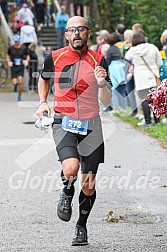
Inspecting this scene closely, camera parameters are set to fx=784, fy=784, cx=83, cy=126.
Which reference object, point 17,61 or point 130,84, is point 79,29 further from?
point 17,61

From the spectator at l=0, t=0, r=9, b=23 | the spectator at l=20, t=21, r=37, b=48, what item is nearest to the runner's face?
the spectator at l=20, t=21, r=37, b=48

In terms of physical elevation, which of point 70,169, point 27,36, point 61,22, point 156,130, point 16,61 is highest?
point 70,169

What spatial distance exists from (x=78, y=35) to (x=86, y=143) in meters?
0.99

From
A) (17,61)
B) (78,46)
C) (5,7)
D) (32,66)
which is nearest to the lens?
(78,46)

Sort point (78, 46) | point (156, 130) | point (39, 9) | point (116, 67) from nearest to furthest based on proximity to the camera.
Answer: point (78, 46) < point (156, 130) < point (116, 67) < point (39, 9)

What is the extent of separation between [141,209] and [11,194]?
5.77 ft

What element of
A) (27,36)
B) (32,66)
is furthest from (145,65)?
(27,36)

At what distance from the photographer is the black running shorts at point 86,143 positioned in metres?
7.20

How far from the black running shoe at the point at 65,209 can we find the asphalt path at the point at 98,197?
0.95ft

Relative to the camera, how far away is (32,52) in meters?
26.0

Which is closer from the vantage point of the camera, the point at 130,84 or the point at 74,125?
the point at 74,125

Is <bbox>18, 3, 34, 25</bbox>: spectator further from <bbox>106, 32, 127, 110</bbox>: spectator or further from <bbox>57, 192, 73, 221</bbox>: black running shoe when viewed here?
<bbox>57, 192, 73, 221</bbox>: black running shoe

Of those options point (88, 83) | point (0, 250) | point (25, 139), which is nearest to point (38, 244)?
point (0, 250)

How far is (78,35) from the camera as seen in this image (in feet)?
23.4
